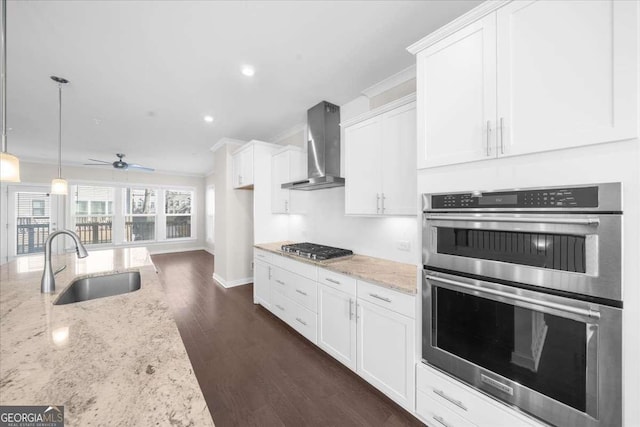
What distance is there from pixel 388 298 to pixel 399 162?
1.13m

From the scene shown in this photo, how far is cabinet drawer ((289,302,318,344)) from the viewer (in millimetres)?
2553

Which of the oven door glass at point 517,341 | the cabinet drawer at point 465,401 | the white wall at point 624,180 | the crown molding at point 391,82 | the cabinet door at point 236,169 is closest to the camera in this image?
the white wall at point 624,180

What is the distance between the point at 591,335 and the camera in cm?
102

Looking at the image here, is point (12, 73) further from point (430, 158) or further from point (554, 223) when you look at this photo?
point (554, 223)

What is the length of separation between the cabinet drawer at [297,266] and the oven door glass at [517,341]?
1311mm

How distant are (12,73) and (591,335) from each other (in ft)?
16.0

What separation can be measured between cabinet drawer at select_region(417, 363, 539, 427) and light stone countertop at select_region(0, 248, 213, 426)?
1449mm

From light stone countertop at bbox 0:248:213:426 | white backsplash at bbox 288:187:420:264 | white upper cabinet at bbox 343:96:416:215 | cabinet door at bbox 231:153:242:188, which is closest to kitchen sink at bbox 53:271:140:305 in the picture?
light stone countertop at bbox 0:248:213:426

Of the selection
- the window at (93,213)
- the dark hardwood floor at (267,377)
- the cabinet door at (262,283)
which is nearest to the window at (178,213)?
the window at (93,213)

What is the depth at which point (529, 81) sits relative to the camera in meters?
1.16

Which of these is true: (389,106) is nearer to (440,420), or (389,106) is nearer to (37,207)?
(440,420)

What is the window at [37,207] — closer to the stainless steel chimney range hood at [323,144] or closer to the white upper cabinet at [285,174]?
the white upper cabinet at [285,174]

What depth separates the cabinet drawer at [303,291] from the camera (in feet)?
8.34

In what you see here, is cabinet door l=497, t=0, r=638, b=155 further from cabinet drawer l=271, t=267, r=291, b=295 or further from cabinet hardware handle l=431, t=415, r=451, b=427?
cabinet drawer l=271, t=267, r=291, b=295
